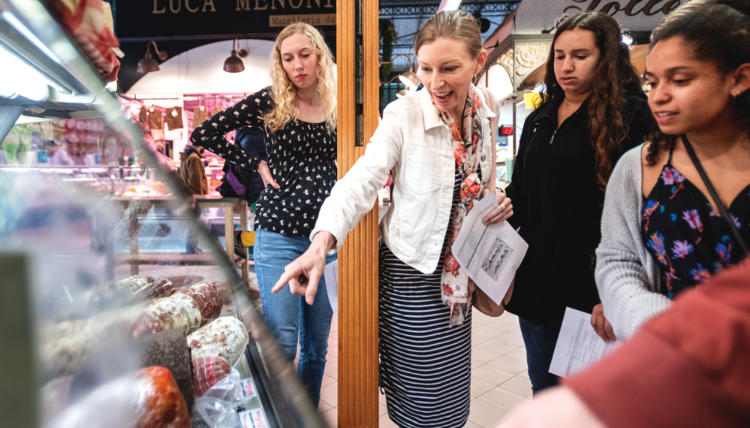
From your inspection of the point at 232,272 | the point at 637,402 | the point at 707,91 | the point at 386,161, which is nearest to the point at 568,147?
the point at 707,91

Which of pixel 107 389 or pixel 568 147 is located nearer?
pixel 107 389

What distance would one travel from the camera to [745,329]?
245 millimetres

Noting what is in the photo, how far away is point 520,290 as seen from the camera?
53.2 inches

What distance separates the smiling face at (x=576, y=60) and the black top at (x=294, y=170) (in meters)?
0.84

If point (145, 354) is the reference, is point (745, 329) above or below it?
above

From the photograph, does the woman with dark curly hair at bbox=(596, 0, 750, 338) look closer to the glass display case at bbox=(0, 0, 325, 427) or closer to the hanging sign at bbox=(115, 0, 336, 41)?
the glass display case at bbox=(0, 0, 325, 427)

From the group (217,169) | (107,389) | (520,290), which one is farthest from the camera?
(217,169)

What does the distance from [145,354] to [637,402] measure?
0.52 m

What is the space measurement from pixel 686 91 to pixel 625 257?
37 cm

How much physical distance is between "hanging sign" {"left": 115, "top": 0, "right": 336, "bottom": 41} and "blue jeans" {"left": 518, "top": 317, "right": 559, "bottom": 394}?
3.50 m

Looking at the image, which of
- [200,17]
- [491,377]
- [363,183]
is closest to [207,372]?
[363,183]

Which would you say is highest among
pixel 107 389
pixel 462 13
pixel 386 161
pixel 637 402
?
pixel 462 13

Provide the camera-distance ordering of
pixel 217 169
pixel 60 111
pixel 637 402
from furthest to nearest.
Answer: pixel 217 169 → pixel 60 111 → pixel 637 402

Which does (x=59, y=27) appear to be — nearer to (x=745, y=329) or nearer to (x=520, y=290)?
(x=745, y=329)
